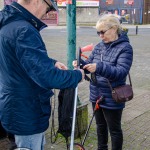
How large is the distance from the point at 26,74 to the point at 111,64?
1.30m

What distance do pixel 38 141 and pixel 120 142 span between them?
1.41m

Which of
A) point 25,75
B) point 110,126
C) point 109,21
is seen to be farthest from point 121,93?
point 25,75

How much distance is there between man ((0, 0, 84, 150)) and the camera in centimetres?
212

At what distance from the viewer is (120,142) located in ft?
11.8

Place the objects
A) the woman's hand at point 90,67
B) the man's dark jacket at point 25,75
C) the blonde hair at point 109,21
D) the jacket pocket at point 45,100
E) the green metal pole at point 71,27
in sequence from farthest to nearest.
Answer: the green metal pole at point 71,27 → the blonde hair at point 109,21 → the woman's hand at point 90,67 → the jacket pocket at point 45,100 → the man's dark jacket at point 25,75

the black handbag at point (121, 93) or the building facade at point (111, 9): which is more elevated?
the building facade at point (111, 9)

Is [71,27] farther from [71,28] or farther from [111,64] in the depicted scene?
[111,64]

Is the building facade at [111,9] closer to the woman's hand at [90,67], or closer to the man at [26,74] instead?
the woman's hand at [90,67]

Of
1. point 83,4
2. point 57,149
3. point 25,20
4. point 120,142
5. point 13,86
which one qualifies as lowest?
point 57,149

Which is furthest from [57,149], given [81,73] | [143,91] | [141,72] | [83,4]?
[83,4]

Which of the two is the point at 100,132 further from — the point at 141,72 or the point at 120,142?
the point at 141,72

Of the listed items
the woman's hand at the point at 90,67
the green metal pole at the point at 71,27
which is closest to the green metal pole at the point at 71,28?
the green metal pole at the point at 71,27

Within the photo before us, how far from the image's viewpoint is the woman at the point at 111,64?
126 inches

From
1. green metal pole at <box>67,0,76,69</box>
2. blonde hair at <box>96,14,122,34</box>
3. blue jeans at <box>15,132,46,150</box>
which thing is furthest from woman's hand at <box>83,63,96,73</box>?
green metal pole at <box>67,0,76,69</box>
